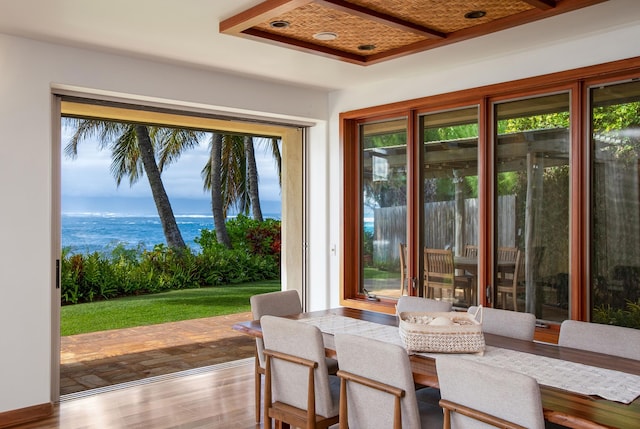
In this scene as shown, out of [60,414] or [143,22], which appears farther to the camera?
[60,414]

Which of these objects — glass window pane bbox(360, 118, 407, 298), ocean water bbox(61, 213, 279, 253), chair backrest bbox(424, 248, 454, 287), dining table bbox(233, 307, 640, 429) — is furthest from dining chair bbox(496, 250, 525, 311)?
ocean water bbox(61, 213, 279, 253)

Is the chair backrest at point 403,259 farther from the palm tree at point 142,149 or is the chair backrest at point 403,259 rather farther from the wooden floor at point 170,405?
the palm tree at point 142,149

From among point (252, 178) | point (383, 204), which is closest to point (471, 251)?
point (383, 204)

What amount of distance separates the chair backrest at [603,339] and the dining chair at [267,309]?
1373mm

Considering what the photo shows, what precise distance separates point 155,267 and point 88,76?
7527 mm

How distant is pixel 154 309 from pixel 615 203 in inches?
299

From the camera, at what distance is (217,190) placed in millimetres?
12484

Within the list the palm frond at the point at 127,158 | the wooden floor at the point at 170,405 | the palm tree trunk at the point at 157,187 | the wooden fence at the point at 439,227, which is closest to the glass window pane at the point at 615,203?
the wooden fence at the point at 439,227

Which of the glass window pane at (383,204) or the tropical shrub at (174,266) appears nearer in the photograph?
the glass window pane at (383,204)

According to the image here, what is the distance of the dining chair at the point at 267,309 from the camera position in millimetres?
3604

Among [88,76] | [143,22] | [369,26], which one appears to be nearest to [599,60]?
[369,26]

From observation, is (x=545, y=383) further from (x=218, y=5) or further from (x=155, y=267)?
(x=155, y=267)

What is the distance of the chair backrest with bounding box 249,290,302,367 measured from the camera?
145 inches

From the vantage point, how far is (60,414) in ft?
12.8
